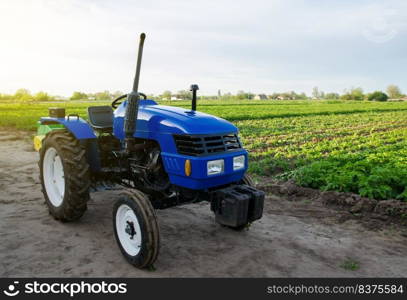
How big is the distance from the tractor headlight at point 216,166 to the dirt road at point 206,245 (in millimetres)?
893

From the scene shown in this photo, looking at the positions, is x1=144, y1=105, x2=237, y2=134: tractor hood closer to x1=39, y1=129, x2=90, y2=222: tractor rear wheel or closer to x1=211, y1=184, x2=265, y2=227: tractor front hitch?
x1=211, y1=184, x2=265, y2=227: tractor front hitch

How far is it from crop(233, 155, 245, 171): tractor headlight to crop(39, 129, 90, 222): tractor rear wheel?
1.71 m

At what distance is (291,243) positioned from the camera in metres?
4.16

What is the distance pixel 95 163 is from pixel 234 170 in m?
1.75

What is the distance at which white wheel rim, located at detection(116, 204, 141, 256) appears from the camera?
359 centimetres

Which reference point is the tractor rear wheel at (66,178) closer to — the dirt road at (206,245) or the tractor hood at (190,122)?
the dirt road at (206,245)

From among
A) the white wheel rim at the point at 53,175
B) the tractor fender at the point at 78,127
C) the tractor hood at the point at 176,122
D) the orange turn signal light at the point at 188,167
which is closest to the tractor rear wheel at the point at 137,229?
the orange turn signal light at the point at 188,167

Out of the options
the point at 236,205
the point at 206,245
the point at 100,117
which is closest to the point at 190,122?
the point at 236,205

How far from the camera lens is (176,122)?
3.67 meters

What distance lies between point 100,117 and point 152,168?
1.62m

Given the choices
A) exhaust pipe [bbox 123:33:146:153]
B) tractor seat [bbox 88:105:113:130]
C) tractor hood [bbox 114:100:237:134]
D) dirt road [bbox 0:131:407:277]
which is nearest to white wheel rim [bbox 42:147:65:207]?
dirt road [bbox 0:131:407:277]

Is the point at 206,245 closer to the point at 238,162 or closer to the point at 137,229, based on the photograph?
the point at 137,229

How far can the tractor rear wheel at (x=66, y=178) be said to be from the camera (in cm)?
420

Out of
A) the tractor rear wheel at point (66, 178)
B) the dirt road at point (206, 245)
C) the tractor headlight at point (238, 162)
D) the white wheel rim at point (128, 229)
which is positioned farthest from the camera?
the tractor rear wheel at point (66, 178)
